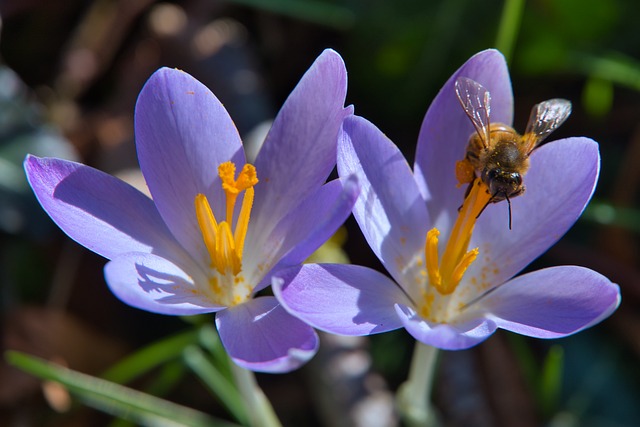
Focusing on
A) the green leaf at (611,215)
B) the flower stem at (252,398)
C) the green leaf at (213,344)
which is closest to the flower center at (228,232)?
the flower stem at (252,398)

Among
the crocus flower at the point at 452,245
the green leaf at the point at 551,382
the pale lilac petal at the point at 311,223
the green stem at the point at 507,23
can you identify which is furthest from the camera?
the green stem at the point at 507,23

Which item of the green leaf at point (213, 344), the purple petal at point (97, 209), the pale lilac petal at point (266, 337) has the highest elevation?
the purple petal at point (97, 209)

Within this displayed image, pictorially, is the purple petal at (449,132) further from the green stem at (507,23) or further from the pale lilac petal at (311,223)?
the green stem at (507,23)

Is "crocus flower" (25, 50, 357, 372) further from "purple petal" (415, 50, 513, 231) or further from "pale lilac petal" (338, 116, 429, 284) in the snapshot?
"purple petal" (415, 50, 513, 231)

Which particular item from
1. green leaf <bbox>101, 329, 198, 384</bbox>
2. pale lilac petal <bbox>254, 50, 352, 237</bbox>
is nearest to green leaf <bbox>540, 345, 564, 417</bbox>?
pale lilac petal <bbox>254, 50, 352, 237</bbox>

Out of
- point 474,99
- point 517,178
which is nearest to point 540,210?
point 517,178

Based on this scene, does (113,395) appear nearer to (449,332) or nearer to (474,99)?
(449,332)
